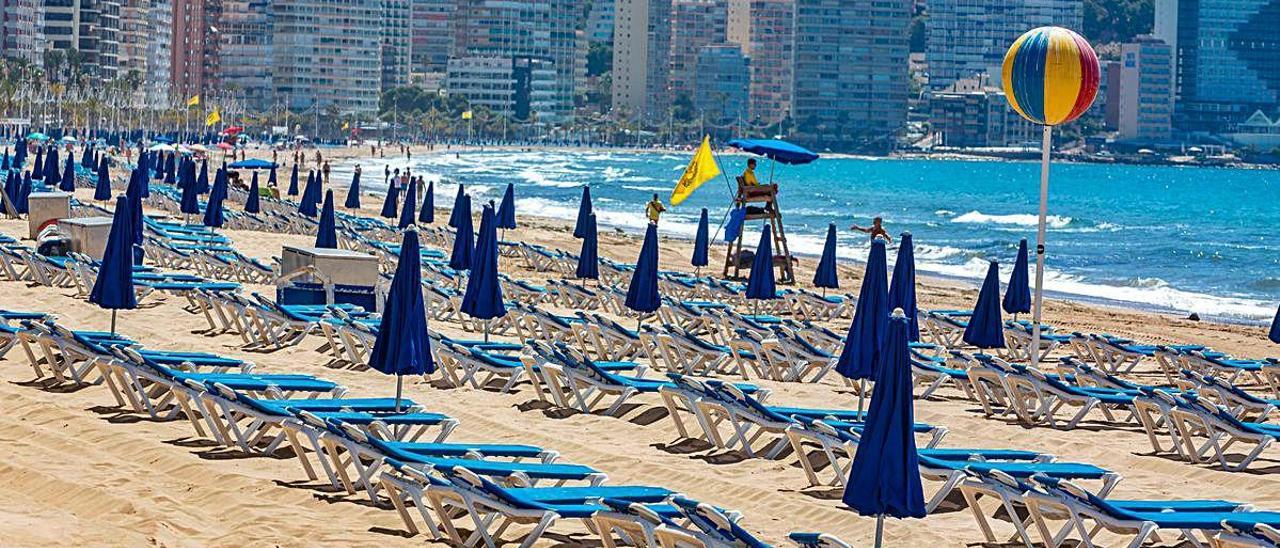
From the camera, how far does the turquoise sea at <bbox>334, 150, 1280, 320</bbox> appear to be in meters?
36.0

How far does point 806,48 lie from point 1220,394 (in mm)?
164409

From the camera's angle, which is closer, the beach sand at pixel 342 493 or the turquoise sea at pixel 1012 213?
the beach sand at pixel 342 493

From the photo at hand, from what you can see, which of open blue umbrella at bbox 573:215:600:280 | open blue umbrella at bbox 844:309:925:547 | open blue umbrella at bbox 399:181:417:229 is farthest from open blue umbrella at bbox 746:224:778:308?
open blue umbrella at bbox 399:181:417:229

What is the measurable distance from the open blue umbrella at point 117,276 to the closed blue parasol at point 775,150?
8649mm

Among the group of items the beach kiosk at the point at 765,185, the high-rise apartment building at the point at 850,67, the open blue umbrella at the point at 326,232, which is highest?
the high-rise apartment building at the point at 850,67

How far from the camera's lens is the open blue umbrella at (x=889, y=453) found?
7551 millimetres

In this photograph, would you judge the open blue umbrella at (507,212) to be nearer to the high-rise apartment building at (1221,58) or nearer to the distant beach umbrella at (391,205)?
the distant beach umbrella at (391,205)

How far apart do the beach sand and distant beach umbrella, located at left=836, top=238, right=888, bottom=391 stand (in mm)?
655

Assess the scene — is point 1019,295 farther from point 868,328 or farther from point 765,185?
point 868,328

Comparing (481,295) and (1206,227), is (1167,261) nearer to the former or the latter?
(1206,227)

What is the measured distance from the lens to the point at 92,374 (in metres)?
12.4

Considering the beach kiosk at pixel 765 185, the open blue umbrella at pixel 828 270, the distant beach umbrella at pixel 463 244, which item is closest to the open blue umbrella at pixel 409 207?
the beach kiosk at pixel 765 185

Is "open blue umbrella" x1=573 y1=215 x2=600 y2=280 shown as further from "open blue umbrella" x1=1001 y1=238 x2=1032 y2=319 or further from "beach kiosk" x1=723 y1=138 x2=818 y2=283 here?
"open blue umbrella" x1=1001 y1=238 x2=1032 y2=319

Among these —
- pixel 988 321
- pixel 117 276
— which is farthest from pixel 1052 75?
pixel 117 276
